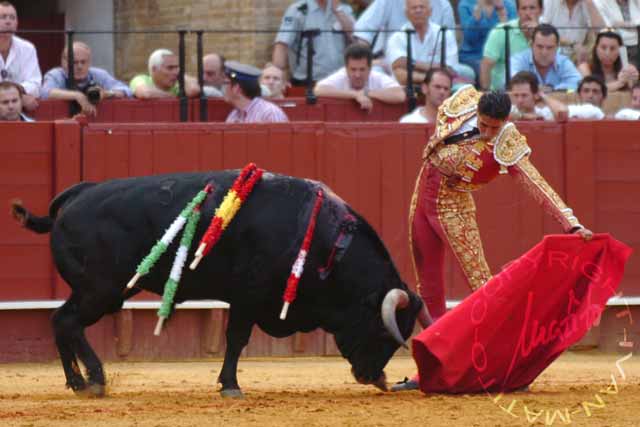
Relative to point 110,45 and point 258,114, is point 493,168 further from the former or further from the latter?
point 110,45

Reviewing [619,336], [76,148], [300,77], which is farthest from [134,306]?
[619,336]

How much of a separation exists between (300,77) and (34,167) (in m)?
2.36

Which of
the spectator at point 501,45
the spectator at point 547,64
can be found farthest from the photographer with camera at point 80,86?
the spectator at point 547,64

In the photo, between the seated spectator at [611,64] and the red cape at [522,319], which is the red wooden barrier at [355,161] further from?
the red cape at [522,319]

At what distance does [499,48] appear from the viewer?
1094 cm

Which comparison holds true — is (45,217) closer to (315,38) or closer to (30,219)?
(30,219)

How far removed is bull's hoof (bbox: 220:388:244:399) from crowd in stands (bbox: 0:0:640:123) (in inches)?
116

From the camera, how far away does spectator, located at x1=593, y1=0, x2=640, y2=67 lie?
11344 millimetres

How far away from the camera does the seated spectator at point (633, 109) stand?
1065 cm

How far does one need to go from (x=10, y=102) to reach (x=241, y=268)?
2913 mm

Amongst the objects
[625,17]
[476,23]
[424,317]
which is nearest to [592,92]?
[625,17]

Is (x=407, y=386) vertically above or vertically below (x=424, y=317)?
below

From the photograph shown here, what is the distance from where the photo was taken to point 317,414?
264 inches

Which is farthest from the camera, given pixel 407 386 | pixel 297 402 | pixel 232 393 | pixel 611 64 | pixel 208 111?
pixel 611 64
